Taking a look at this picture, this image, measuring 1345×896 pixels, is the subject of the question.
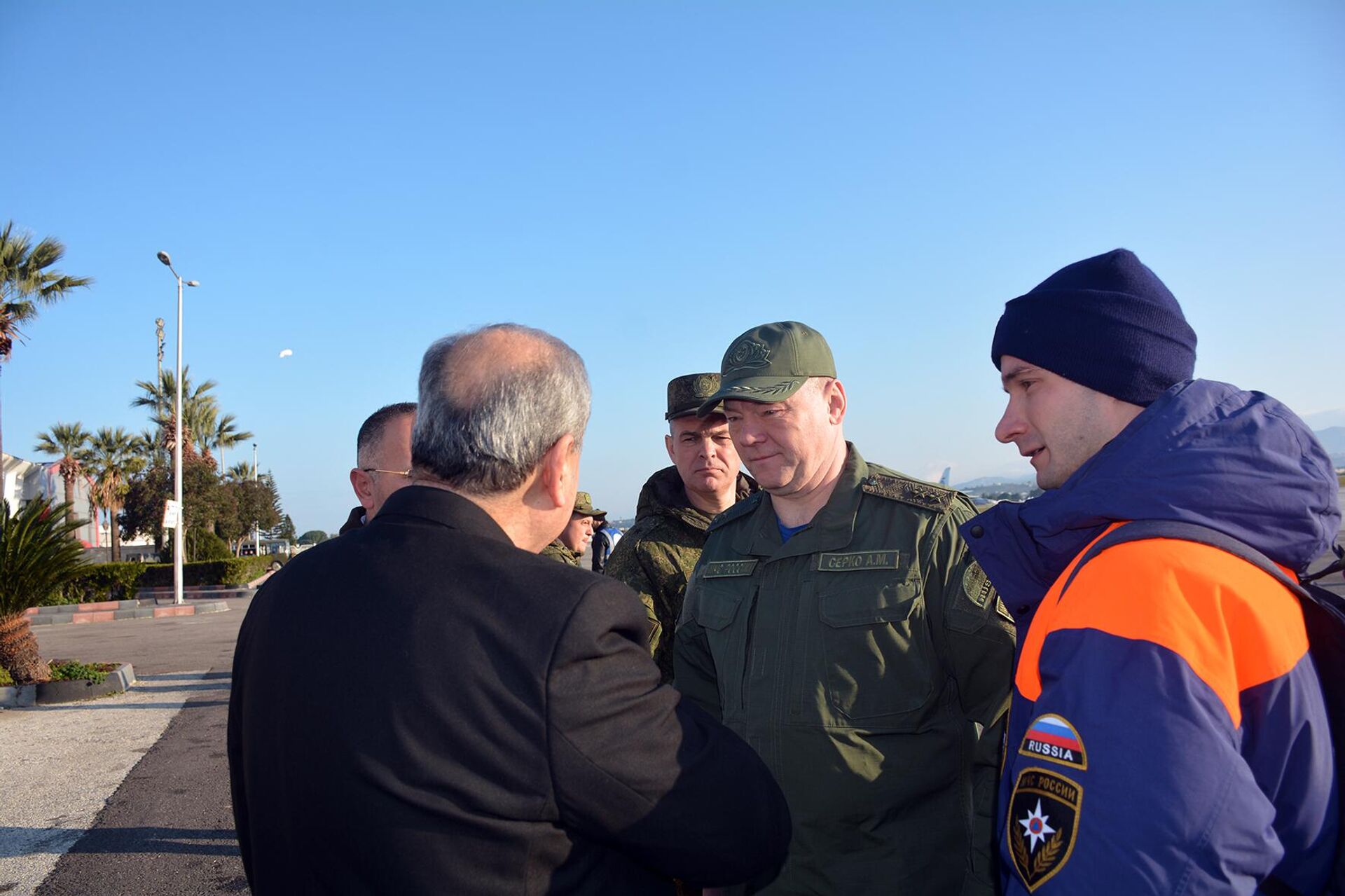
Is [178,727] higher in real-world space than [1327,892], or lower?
lower

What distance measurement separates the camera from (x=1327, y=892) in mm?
1239

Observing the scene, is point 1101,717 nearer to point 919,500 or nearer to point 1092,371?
point 1092,371

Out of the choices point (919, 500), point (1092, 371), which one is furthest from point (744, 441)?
point (1092, 371)

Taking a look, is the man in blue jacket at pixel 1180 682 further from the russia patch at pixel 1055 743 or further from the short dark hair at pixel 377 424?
the short dark hair at pixel 377 424

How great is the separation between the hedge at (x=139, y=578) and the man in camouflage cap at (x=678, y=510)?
77.9ft

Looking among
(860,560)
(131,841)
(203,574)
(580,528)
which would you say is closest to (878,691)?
(860,560)

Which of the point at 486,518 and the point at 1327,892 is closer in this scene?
the point at 1327,892

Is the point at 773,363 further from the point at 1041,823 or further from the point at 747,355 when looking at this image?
the point at 1041,823

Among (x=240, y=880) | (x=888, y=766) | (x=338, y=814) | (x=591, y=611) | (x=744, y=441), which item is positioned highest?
(x=744, y=441)

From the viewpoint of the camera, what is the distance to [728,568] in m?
2.75

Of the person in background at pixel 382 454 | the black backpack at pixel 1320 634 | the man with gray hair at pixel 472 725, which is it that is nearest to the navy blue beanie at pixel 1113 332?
the black backpack at pixel 1320 634

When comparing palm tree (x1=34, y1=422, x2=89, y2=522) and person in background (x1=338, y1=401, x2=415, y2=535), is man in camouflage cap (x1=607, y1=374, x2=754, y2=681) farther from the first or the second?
palm tree (x1=34, y1=422, x2=89, y2=522)

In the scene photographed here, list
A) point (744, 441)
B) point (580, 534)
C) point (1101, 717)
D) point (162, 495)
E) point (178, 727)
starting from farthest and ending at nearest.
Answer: point (162, 495)
point (178, 727)
point (580, 534)
point (744, 441)
point (1101, 717)

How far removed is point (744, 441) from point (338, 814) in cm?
175
